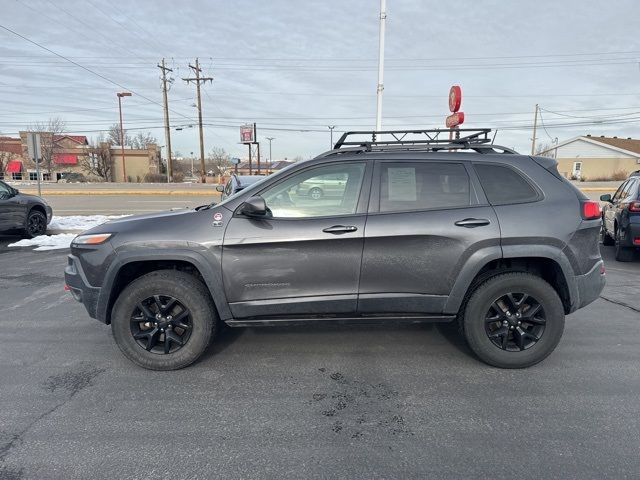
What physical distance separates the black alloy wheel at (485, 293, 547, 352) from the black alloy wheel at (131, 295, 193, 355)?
2624 mm

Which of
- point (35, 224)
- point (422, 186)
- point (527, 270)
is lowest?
point (35, 224)

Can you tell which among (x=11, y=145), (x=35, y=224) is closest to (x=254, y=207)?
(x=35, y=224)

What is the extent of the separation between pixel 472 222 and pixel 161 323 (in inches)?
109

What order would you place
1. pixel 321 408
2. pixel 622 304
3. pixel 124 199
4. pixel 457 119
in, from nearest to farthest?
1. pixel 321 408
2. pixel 622 304
3. pixel 457 119
4. pixel 124 199

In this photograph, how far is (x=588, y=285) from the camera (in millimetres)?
3611

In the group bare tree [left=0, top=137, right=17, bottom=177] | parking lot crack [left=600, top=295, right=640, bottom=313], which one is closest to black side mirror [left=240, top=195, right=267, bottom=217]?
parking lot crack [left=600, top=295, right=640, bottom=313]

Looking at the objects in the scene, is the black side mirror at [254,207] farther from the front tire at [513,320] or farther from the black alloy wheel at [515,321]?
the black alloy wheel at [515,321]

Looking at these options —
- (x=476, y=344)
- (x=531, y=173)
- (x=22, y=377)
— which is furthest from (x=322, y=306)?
(x=22, y=377)

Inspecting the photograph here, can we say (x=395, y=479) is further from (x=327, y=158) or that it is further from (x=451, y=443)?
(x=327, y=158)

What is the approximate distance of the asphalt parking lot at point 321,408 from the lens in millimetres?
2463

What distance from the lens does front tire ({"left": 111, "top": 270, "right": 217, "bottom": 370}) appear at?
3510 mm

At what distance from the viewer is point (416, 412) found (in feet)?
9.83

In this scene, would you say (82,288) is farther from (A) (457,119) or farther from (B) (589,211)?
(A) (457,119)

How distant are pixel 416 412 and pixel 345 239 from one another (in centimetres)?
140
